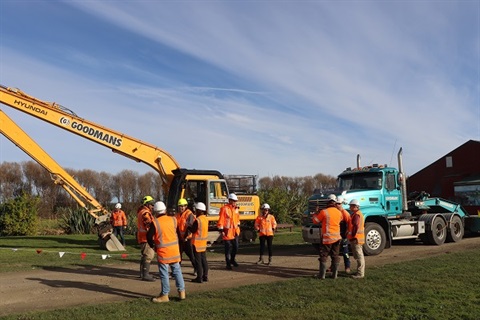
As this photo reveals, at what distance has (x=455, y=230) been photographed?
1869 centimetres

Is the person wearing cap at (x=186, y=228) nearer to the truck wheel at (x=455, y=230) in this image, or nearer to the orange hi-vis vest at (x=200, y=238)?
the orange hi-vis vest at (x=200, y=238)

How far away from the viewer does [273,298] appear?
27.5 feet

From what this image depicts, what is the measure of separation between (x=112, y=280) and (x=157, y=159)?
812 centimetres

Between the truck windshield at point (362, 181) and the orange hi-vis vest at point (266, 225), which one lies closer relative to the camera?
the orange hi-vis vest at point (266, 225)

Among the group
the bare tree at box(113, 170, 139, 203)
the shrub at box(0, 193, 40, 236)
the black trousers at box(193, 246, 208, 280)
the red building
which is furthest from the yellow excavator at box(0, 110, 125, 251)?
the bare tree at box(113, 170, 139, 203)

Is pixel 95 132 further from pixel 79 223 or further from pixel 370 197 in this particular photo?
pixel 370 197

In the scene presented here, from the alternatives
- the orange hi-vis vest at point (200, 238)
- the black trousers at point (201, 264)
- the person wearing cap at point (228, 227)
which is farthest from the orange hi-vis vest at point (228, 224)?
the orange hi-vis vest at point (200, 238)

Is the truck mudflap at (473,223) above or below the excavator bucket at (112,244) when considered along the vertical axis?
above

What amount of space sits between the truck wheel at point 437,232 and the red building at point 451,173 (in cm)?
1215

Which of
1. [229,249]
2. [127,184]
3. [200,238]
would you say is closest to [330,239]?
[200,238]

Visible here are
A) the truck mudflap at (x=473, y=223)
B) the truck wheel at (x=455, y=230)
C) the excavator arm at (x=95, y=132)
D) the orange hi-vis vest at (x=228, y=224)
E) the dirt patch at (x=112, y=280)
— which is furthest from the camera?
the truck mudflap at (x=473, y=223)

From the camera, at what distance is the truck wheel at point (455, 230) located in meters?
18.3

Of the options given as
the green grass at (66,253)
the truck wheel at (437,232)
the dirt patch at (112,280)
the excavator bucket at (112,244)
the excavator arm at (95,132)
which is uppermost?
the excavator arm at (95,132)

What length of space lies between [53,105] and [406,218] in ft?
45.6
